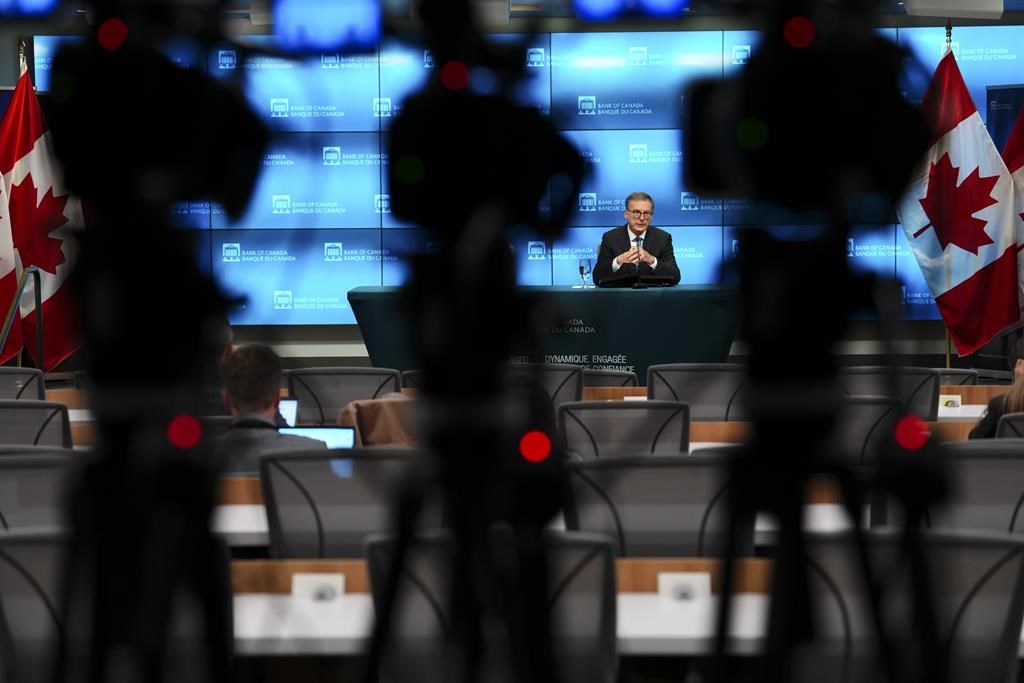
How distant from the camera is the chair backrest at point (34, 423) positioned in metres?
4.24

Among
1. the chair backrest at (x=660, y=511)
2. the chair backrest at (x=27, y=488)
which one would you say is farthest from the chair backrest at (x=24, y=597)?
the chair backrest at (x=660, y=511)

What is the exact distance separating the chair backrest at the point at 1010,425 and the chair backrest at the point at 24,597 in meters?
2.78

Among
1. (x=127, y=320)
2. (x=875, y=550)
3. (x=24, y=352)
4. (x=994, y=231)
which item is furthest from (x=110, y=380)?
(x=24, y=352)

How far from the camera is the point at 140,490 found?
0.34m

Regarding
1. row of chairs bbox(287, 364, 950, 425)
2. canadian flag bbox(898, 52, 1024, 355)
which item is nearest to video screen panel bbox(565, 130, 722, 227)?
canadian flag bbox(898, 52, 1024, 355)

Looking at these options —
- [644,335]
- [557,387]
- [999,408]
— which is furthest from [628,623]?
[644,335]

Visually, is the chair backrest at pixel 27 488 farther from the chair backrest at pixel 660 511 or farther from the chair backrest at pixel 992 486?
the chair backrest at pixel 992 486

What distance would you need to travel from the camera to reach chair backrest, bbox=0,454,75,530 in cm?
290

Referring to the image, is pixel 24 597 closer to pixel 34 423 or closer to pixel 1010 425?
pixel 34 423

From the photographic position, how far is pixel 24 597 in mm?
2248

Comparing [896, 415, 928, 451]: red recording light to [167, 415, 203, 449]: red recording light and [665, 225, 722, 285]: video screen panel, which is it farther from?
[665, 225, 722, 285]: video screen panel

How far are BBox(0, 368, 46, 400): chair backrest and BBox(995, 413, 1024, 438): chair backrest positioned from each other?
415 cm

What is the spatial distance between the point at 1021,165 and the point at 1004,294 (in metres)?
0.85

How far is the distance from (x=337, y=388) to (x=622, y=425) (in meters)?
1.99
